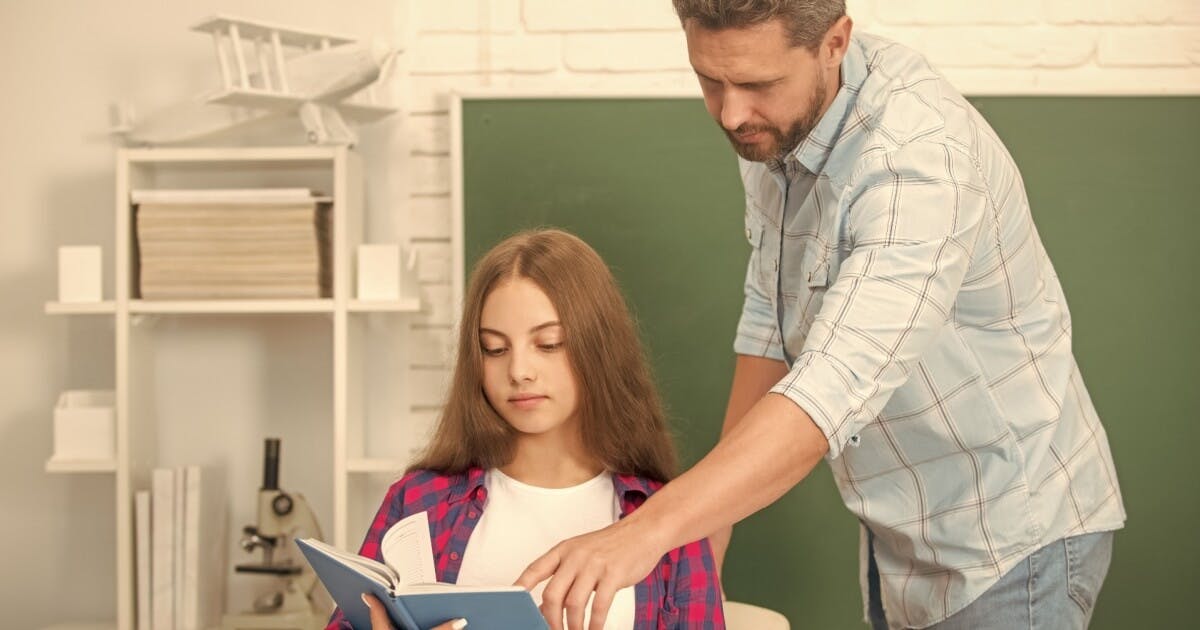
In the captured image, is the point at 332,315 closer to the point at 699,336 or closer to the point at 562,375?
the point at 699,336

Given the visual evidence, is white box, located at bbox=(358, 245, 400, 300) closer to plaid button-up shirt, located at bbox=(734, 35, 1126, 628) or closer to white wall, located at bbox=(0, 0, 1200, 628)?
white wall, located at bbox=(0, 0, 1200, 628)

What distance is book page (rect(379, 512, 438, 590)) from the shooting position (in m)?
1.50

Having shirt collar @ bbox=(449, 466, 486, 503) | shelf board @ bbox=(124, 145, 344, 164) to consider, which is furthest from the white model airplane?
shirt collar @ bbox=(449, 466, 486, 503)

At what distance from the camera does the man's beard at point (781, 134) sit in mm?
1430

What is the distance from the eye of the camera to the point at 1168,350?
2.35 meters

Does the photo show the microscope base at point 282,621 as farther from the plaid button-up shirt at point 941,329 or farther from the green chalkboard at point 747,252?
the plaid button-up shirt at point 941,329

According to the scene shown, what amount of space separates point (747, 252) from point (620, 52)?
47 centimetres

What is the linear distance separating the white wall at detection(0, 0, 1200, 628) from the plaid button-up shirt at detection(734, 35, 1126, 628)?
907 millimetres

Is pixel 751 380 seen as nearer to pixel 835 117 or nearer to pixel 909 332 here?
pixel 835 117

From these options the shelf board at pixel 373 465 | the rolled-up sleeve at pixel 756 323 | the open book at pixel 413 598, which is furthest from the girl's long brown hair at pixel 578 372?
the shelf board at pixel 373 465

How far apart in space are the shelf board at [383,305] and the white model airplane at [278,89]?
1.02 feet

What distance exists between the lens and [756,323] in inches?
71.9

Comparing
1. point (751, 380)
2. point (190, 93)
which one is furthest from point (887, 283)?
point (190, 93)

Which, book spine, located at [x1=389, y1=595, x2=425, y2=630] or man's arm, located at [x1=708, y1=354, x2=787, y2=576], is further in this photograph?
man's arm, located at [x1=708, y1=354, x2=787, y2=576]
